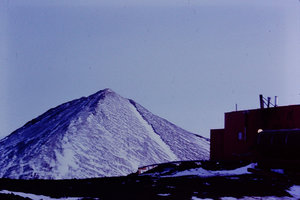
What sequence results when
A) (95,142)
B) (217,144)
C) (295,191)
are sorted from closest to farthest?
(295,191) → (217,144) → (95,142)

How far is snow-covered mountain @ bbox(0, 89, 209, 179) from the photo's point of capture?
3906 centimetres

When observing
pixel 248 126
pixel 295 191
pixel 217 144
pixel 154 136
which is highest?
pixel 248 126

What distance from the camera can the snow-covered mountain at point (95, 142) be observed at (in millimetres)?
39062

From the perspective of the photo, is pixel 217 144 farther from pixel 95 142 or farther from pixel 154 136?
pixel 154 136

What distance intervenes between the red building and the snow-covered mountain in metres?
14.2

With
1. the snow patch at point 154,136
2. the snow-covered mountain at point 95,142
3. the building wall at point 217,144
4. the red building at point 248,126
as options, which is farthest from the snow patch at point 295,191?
the snow patch at point 154,136

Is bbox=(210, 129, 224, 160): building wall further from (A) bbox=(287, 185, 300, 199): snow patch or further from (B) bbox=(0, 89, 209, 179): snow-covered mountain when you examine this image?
(A) bbox=(287, 185, 300, 199): snow patch

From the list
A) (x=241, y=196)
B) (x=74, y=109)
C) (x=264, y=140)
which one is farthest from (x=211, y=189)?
(x=74, y=109)

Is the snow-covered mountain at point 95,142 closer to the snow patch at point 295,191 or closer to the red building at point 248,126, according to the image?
the red building at point 248,126

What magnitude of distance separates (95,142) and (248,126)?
24511 mm

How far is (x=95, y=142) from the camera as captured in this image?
47.2 m

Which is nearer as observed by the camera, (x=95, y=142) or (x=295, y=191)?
(x=295, y=191)

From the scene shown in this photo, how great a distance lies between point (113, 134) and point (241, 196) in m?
40.4

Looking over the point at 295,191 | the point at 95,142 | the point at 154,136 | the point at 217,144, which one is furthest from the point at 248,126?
the point at 154,136
